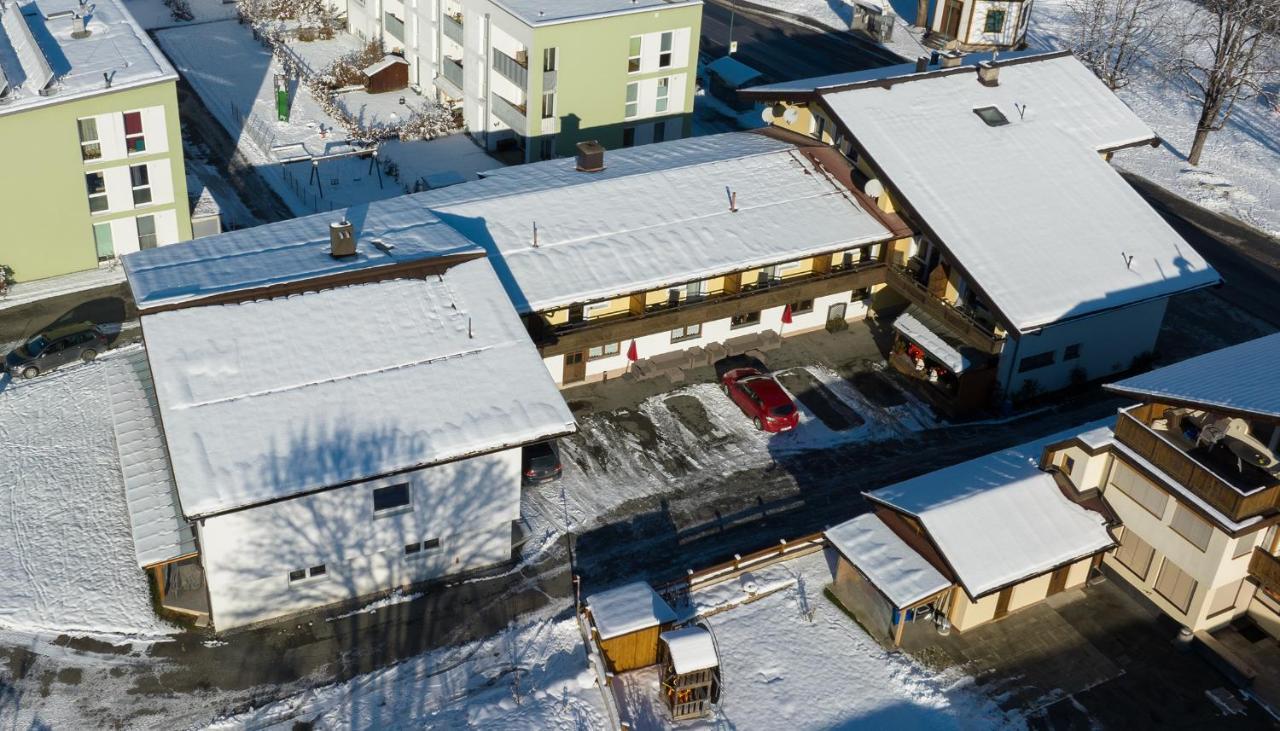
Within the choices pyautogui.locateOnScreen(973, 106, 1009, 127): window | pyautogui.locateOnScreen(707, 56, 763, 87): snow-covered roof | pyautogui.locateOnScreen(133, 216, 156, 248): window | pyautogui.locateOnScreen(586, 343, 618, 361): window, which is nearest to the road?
pyautogui.locateOnScreen(707, 56, 763, 87): snow-covered roof

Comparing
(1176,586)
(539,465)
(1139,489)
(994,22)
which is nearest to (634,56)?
(539,465)

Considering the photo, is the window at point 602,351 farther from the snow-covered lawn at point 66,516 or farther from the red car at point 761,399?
the snow-covered lawn at point 66,516

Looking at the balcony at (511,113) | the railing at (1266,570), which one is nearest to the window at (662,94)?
the balcony at (511,113)

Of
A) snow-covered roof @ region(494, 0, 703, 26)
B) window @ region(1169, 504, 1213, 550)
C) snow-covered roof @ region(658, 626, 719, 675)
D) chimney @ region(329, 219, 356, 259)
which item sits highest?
snow-covered roof @ region(494, 0, 703, 26)

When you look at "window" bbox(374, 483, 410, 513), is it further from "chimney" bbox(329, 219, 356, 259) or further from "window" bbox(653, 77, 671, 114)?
"window" bbox(653, 77, 671, 114)

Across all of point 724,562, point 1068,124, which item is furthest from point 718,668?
point 1068,124

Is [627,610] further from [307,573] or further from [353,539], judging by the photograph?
[307,573]
